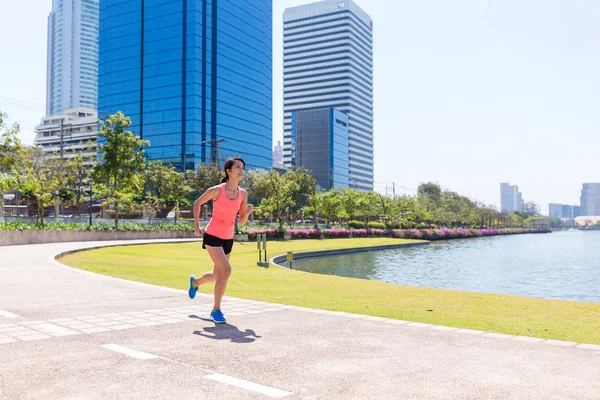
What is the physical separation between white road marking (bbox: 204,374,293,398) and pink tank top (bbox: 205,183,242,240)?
115 inches

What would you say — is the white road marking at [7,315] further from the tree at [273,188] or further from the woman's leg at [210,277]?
the tree at [273,188]

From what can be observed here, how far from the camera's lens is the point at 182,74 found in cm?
12619

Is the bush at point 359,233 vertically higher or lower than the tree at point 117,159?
lower

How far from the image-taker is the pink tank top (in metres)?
7.06


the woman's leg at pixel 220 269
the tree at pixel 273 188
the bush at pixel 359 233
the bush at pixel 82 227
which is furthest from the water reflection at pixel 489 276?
the bush at pixel 359 233

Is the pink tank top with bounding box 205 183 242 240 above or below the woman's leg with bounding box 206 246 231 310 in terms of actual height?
above

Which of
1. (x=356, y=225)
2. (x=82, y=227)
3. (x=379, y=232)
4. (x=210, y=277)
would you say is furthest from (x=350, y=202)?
(x=210, y=277)

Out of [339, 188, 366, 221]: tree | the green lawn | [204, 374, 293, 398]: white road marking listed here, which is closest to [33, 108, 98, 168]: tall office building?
[339, 188, 366, 221]: tree

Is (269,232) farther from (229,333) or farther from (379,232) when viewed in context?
(229,333)

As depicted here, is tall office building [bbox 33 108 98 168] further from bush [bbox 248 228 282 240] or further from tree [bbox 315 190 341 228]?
bush [bbox 248 228 282 240]

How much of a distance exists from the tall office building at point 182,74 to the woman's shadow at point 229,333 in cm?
11405

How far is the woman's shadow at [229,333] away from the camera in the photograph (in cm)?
588

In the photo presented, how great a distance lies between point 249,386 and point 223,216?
3.28 meters

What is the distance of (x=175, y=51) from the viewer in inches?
5027
